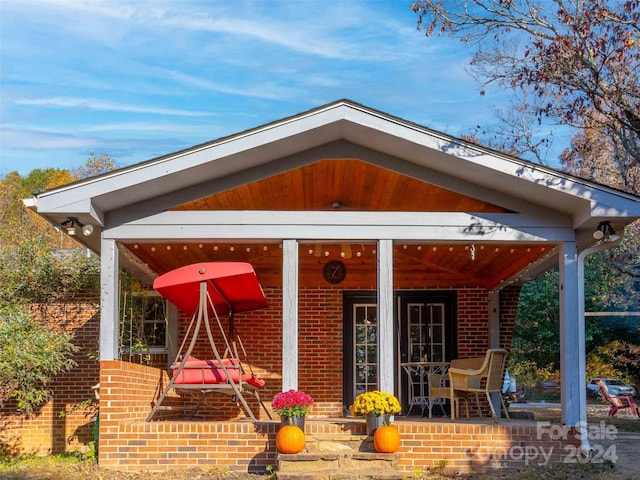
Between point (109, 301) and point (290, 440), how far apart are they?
2.54 meters

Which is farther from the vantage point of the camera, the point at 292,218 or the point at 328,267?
the point at 328,267

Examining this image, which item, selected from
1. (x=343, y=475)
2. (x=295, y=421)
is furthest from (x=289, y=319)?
(x=343, y=475)

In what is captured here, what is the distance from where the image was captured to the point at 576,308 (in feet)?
29.9

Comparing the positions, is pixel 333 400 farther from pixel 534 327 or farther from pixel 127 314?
pixel 534 327

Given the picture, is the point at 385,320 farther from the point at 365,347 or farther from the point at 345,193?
the point at 365,347

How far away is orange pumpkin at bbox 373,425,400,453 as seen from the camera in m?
8.28

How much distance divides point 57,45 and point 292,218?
17.7 metres

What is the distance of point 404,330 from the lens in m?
13.0

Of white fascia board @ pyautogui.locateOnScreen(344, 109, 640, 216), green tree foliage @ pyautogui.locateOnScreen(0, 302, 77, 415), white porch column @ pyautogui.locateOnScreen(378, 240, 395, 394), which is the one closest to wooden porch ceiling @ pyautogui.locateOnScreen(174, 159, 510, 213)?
white fascia board @ pyautogui.locateOnScreen(344, 109, 640, 216)

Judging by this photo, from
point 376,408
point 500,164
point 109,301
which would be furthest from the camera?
point 109,301

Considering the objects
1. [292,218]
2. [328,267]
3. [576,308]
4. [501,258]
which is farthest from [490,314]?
[292,218]

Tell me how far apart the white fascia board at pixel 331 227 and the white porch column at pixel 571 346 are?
1.20ft

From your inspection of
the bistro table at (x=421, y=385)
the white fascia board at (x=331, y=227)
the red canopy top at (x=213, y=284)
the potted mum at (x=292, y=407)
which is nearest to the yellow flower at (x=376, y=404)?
the potted mum at (x=292, y=407)

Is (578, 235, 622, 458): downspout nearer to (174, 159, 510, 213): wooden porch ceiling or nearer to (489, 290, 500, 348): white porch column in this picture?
(174, 159, 510, 213): wooden porch ceiling
